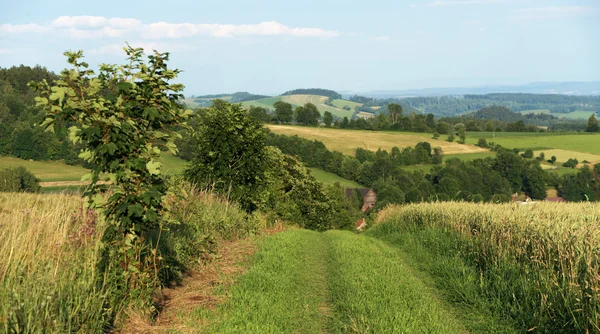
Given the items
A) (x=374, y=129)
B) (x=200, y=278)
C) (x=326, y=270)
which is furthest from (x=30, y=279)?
(x=374, y=129)

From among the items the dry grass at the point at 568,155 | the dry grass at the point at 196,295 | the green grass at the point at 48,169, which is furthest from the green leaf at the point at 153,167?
the dry grass at the point at 568,155

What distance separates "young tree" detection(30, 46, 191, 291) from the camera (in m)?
5.48

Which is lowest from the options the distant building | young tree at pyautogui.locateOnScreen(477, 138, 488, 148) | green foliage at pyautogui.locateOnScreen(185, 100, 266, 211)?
the distant building

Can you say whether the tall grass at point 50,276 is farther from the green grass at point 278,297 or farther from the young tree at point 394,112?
the young tree at point 394,112

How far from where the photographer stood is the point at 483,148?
12812 cm

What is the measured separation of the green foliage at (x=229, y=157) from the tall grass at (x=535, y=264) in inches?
306

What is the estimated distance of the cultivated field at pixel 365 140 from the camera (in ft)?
396

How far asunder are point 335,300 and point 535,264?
3522mm

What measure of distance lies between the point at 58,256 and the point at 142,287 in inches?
45.2

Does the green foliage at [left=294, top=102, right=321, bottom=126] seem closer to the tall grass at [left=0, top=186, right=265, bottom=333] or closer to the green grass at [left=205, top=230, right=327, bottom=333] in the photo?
the green grass at [left=205, top=230, right=327, bottom=333]

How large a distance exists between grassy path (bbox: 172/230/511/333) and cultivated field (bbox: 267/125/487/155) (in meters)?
Result: 107

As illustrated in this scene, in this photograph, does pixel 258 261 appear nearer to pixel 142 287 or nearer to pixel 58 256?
pixel 142 287

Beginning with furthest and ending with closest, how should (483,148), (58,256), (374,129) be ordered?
(374,129) < (483,148) < (58,256)

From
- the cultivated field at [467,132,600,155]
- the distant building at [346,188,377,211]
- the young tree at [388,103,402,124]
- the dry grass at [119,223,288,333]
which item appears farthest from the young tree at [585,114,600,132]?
the dry grass at [119,223,288,333]
